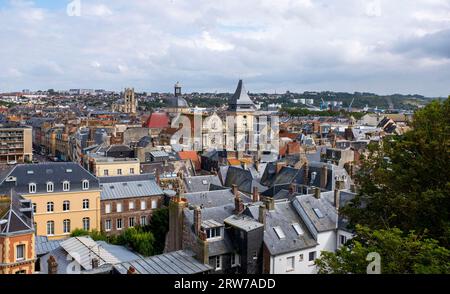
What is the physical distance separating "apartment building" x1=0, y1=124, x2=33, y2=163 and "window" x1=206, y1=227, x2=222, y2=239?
6878cm

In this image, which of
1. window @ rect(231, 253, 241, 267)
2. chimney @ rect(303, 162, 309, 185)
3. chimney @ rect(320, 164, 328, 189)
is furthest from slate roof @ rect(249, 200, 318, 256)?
chimney @ rect(303, 162, 309, 185)

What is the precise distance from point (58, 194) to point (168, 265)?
17.4m

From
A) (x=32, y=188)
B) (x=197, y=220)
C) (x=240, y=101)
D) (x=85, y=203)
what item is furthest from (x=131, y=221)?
(x=240, y=101)

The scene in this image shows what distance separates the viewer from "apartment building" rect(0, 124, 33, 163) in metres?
84.4

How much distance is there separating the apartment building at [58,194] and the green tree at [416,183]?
23.1 m

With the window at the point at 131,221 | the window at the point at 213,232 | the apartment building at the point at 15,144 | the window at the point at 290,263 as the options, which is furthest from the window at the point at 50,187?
the apartment building at the point at 15,144

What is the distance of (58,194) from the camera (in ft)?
118

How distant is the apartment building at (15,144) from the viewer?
84.4m

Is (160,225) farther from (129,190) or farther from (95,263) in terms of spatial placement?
(95,263)

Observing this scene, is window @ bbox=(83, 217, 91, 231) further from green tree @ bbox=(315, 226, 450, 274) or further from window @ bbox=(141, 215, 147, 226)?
green tree @ bbox=(315, 226, 450, 274)

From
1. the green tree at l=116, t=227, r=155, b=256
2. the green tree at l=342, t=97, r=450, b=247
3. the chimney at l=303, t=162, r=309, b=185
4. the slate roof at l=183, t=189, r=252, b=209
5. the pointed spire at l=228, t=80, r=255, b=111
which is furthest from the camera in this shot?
the pointed spire at l=228, t=80, r=255, b=111

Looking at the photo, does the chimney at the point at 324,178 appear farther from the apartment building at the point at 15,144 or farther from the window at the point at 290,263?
the apartment building at the point at 15,144

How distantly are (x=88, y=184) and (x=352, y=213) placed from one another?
2367cm

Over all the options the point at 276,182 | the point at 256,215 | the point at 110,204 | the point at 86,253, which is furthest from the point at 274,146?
the point at 86,253
